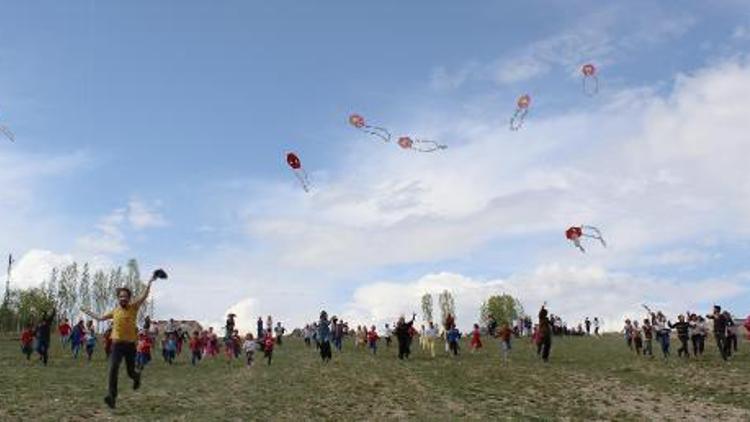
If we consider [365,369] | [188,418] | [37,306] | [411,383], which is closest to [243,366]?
[365,369]

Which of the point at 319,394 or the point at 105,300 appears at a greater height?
the point at 105,300

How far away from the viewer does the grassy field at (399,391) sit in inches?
803

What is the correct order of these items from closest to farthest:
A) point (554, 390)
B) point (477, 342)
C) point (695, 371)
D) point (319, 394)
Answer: point (319, 394), point (554, 390), point (695, 371), point (477, 342)

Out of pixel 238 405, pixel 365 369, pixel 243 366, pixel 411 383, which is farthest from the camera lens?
pixel 243 366

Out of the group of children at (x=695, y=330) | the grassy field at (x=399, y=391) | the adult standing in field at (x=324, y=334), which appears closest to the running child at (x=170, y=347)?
the grassy field at (x=399, y=391)

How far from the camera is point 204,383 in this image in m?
28.0

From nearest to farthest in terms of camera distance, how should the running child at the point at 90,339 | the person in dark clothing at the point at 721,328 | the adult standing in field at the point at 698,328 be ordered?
the person in dark clothing at the point at 721,328 → the adult standing in field at the point at 698,328 → the running child at the point at 90,339

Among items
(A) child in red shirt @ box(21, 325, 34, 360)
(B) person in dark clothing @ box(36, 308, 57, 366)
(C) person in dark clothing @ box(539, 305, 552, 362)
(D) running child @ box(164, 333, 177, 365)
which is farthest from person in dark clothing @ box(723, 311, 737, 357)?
(A) child in red shirt @ box(21, 325, 34, 360)

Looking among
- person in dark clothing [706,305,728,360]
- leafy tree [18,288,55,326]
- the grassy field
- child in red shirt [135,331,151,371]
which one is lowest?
the grassy field

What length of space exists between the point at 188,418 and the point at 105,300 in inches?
5360

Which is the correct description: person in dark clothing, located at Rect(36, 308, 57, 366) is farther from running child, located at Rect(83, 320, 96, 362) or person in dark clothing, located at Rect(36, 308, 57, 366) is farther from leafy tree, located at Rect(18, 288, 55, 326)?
leafy tree, located at Rect(18, 288, 55, 326)

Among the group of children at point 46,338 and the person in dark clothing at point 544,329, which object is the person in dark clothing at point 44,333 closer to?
the group of children at point 46,338

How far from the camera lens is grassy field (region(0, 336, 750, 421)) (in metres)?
20.4

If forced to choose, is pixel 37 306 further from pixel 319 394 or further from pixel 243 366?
pixel 319 394
